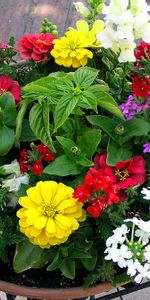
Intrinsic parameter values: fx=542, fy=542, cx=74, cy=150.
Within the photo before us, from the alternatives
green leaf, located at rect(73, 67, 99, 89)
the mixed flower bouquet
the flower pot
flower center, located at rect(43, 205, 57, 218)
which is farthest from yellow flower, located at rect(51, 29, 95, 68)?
the flower pot

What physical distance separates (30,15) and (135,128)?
1777 mm

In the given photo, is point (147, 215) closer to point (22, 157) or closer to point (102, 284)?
point (102, 284)

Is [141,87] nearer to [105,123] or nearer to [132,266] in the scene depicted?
[105,123]

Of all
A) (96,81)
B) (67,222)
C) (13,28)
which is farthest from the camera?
(13,28)

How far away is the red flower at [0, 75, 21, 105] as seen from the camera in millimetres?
1086

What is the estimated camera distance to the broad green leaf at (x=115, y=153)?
96 centimetres

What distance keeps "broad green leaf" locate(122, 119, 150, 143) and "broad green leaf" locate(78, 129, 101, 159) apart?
0.22 ft

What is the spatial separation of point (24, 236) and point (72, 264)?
0.10m

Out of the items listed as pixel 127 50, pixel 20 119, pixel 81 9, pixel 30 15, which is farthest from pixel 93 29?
pixel 30 15

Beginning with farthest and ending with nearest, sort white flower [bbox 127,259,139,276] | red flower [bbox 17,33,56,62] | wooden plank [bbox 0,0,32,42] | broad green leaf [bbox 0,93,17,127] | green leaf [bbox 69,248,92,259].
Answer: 1. wooden plank [bbox 0,0,32,42]
2. red flower [bbox 17,33,56,62]
3. broad green leaf [bbox 0,93,17,127]
4. green leaf [bbox 69,248,92,259]
5. white flower [bbox 127,259,139,276]

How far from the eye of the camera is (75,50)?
1.09m

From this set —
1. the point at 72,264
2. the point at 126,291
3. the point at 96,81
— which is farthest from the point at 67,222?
the point at 96,81

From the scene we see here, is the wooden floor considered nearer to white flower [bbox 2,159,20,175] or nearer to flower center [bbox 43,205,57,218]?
white flower [bbox 2,159,20,175]

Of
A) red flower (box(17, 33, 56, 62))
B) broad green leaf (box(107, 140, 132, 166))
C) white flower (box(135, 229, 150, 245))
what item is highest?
red flower (box(17, 33, 56, 62))
